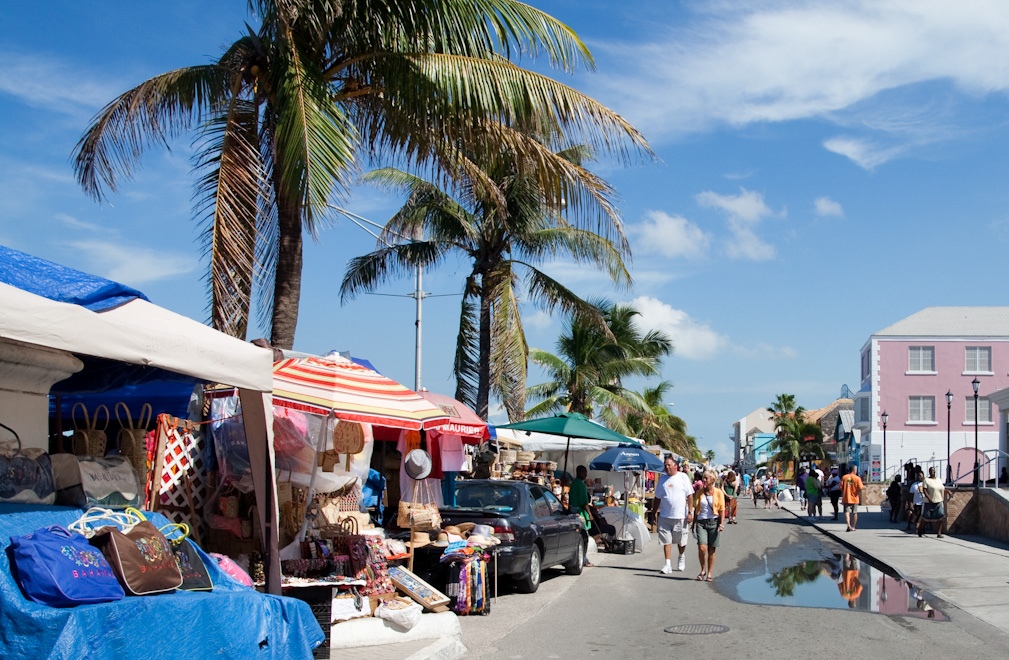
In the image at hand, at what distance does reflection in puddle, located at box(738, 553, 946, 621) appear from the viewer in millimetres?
12734

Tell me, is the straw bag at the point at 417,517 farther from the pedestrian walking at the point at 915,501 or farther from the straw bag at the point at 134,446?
the pedestrian walking at the point at 915,501

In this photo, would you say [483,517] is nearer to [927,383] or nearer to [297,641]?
[297,641]

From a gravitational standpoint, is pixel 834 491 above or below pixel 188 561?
below

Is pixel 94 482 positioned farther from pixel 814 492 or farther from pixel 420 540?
pixel 814 492

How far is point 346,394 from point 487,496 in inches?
198

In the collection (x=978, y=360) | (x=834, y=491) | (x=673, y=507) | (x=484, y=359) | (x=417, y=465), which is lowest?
(x=834, y=491)

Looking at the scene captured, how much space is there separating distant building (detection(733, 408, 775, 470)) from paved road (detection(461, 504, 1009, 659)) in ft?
390

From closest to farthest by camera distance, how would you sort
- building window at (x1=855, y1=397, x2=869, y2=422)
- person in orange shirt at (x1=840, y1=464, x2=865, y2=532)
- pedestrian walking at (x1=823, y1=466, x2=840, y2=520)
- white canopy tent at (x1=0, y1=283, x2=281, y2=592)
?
white canopy tent at (x1=0, y1=283, x2=281, y2=592), person in orange shirt at (x1=840, y1=464, x2=865, y2=532), pedestrian walking at (x1=823, y1=466, x2=840, y2=520), building window at (x1=855, y1=397, x2=869, y2=422)

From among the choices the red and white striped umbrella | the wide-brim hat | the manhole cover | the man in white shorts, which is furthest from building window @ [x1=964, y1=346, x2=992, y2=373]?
the red and white striped umbrella

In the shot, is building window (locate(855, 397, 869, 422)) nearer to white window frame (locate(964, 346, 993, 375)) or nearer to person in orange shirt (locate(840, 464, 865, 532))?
white window frame (locate(964, 346, 993, 375))

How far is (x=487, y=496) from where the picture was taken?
46.9ft

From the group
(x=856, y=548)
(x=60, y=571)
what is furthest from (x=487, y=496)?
(x=856, y=548)

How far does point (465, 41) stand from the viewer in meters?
11.1

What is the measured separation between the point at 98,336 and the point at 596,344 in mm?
33425
